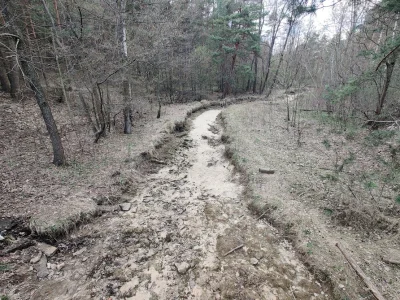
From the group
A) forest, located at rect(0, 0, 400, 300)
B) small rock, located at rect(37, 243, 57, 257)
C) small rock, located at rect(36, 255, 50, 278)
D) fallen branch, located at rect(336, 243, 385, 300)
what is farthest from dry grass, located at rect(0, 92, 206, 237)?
fallen branch, located at rect(336, 243, 385, 300)

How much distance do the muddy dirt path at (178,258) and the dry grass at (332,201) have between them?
450 mm

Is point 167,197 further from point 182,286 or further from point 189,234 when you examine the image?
point 182,286

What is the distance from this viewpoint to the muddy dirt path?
384cm

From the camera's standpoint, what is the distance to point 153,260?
450 cm

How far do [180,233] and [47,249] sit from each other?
2.85 meters

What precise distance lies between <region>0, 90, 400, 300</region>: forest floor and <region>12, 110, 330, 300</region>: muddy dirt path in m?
0.02

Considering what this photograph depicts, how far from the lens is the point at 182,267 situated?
430 cm

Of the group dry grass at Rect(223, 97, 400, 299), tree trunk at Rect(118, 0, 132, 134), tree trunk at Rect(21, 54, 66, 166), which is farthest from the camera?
tree trunk at Rect(118, 0, 132, 134)

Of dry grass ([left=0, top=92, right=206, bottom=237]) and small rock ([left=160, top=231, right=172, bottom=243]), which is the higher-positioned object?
dry grass ([left=0, top=92, right=206, bottom=237])

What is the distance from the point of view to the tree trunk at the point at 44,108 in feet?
18.9

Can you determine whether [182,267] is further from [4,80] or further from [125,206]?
[4,80]

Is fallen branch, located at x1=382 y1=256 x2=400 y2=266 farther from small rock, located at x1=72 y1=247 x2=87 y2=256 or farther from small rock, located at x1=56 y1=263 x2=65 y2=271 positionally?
small rock, located at x1=56 y1=263 x2=65 y2=271

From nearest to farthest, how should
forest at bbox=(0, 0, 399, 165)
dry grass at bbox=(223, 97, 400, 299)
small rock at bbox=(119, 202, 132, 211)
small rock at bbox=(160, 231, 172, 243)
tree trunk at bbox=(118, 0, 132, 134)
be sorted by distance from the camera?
dry grass at bbox=(223, 97, 400, 299) < small rock at bbox=(160, 231, 172, 243) < small rock at bbox=(119, 202, 132, 211) < forest at bbox=(0, 0, 399, 165) < tree trunk at bbox=(118, 0, 132, 134)

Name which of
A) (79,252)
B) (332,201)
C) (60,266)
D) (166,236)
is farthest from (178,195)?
(332,201)
